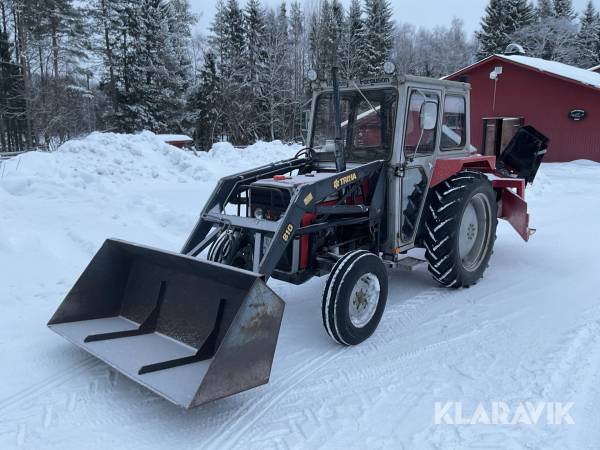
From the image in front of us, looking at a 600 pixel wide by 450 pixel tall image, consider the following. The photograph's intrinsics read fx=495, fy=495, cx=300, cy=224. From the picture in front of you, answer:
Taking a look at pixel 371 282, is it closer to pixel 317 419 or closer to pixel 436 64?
pixel 317 419

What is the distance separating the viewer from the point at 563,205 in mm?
10234

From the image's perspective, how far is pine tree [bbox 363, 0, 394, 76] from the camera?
36.4 metres

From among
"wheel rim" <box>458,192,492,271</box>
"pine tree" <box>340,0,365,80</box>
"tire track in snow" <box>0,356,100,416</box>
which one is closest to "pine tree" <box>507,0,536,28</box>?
"pine tree" <box>340,0,365,80</box>

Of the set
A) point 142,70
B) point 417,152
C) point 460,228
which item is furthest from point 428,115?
point 142,70

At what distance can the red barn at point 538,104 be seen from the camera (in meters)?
17.5

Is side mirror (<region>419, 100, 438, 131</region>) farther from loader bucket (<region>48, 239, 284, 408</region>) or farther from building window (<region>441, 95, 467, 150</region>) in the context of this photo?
loader bucket (<region>48, 239, 284, 408</region>)

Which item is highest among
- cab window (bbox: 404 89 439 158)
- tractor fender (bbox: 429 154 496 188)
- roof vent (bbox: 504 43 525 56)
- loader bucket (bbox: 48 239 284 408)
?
roof vent (bbox: 504 43 525 56)

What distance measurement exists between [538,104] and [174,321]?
18.6m

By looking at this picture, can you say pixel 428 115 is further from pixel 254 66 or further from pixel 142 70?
pixel 254 66

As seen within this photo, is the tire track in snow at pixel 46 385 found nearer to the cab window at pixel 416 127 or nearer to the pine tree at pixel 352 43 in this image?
the cab window at pixel 416 127

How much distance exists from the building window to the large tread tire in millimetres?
1983

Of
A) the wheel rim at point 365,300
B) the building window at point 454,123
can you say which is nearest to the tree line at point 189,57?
A: the building window at point 454,123

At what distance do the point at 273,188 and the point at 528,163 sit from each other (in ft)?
14.0

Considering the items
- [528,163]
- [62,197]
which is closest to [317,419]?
[528,163]
